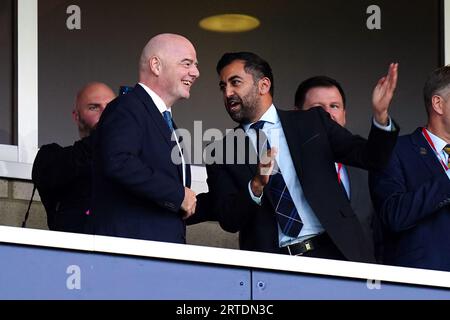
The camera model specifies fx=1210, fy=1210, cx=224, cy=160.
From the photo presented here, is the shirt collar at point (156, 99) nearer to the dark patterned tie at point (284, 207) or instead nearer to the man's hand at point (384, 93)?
the dark patterned tie at point (284, 207)

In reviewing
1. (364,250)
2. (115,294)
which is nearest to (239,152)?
(364,250)

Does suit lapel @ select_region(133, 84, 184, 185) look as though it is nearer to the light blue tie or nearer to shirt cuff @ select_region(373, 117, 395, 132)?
the light blue tie

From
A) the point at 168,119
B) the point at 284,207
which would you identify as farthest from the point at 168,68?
the point at 284,207

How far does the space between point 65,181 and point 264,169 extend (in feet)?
3.73

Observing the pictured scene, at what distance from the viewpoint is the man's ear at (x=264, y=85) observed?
5270 mm

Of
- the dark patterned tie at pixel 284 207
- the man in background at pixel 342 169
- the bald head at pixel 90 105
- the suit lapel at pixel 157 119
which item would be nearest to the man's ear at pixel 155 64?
the suit lapel at pixel 157 119

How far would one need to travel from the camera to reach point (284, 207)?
16.4 feet

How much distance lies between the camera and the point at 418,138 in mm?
5125

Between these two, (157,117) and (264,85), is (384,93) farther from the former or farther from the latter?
(157,117)

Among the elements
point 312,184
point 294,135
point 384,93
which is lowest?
point 312,184

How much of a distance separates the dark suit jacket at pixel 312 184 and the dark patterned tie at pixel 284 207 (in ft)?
0.13

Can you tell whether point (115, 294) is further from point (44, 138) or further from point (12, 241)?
point (44, 138)

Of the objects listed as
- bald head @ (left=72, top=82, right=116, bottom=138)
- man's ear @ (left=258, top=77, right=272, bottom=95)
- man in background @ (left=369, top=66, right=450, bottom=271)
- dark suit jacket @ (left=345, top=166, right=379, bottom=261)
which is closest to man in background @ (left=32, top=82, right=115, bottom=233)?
bald head @ (left=72, top=82, right=116, bottom=138)

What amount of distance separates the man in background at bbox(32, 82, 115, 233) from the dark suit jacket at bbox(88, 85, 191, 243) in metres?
0.62
